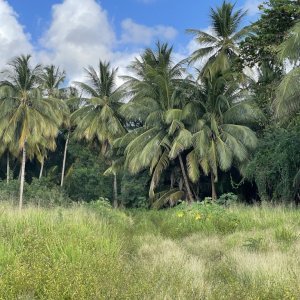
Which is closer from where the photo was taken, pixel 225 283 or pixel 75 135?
pixel 225 283

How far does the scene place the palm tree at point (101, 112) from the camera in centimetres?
3450

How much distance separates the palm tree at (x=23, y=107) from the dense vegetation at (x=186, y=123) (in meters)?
0.08

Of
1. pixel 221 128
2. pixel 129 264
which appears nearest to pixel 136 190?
pixel 221 128

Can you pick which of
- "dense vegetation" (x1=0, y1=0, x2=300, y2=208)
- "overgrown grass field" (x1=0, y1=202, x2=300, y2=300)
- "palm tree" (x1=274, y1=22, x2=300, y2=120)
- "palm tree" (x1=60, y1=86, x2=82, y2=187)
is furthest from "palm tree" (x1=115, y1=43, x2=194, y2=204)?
"overgrown grass field" (x1=0, y1=202, x2=300, y2=300)

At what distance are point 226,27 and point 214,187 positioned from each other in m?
11.1

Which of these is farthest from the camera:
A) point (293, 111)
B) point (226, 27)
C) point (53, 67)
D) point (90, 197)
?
point (53, 67)

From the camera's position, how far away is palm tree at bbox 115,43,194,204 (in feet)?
83.0

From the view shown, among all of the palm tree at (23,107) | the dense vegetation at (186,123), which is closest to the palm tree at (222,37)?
the dense vegetation at (186,123)

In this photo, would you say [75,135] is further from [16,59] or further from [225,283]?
[225,283]

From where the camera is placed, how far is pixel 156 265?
615 cm

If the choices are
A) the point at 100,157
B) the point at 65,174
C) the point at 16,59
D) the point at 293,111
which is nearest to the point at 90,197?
the point at 100,157

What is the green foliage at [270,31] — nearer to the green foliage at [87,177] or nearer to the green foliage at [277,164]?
the green foliage at [277,164]

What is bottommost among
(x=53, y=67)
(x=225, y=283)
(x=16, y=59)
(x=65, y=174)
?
(x=225, y=283)

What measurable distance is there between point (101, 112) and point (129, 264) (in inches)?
1141
